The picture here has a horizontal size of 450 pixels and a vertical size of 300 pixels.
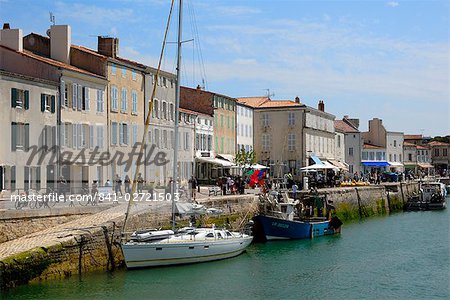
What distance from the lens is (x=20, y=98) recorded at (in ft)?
108

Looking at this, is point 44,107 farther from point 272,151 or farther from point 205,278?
point 272,151

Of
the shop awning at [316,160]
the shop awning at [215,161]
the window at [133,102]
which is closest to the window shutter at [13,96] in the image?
the window at [133,102]

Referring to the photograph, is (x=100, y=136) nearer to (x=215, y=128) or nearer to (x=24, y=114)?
(x=24, y=114)

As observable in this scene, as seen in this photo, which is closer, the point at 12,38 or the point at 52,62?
the point at 12,38

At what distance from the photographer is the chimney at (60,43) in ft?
131

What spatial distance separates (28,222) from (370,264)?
15.0 metres

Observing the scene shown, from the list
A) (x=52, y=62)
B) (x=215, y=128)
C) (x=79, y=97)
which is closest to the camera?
(x=52, y=62)

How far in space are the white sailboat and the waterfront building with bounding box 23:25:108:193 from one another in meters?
9.23

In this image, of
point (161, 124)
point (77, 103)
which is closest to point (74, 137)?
point (77, 103)

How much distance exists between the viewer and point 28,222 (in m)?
26.0

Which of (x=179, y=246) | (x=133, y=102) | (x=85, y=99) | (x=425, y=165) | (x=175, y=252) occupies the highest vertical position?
(x=133, y=102)

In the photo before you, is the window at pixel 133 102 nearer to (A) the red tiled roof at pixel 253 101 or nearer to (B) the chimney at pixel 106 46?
(B) the chimney at pixel 106 46

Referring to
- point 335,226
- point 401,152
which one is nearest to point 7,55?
point 335,226

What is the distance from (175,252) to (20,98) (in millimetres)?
11732
